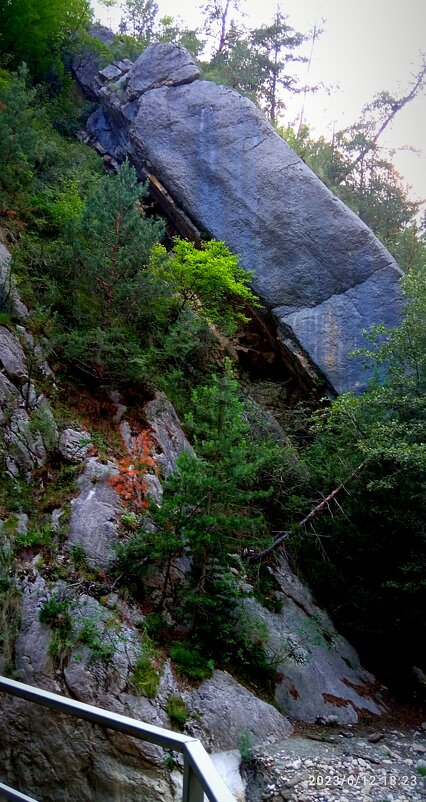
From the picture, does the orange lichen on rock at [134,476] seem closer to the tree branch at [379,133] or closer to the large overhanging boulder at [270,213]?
the large overhanging boulder at [270,213]

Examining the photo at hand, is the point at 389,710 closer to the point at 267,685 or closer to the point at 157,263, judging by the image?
the point at 267,685

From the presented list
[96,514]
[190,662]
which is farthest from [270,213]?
[190,662]

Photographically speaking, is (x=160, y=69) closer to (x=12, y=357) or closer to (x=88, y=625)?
(x=12, y=357)

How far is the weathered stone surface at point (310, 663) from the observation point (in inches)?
283

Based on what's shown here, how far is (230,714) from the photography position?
5.89 m

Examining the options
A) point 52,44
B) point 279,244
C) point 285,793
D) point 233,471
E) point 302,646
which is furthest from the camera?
point 52,44

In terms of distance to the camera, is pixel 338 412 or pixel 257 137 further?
pixel 257 137

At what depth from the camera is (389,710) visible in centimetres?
818

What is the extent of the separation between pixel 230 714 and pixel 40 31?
1873 cm

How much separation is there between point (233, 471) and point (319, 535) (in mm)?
3498

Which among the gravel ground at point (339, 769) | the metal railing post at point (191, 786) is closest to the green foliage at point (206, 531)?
the gravel ground at point (339, 769)

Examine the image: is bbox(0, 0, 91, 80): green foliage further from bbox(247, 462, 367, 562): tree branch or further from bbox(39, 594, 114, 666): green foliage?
bbox(39, 594, 114, 666): green foliage

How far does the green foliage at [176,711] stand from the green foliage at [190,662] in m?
0.37

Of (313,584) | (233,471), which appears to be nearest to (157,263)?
(233,471)
